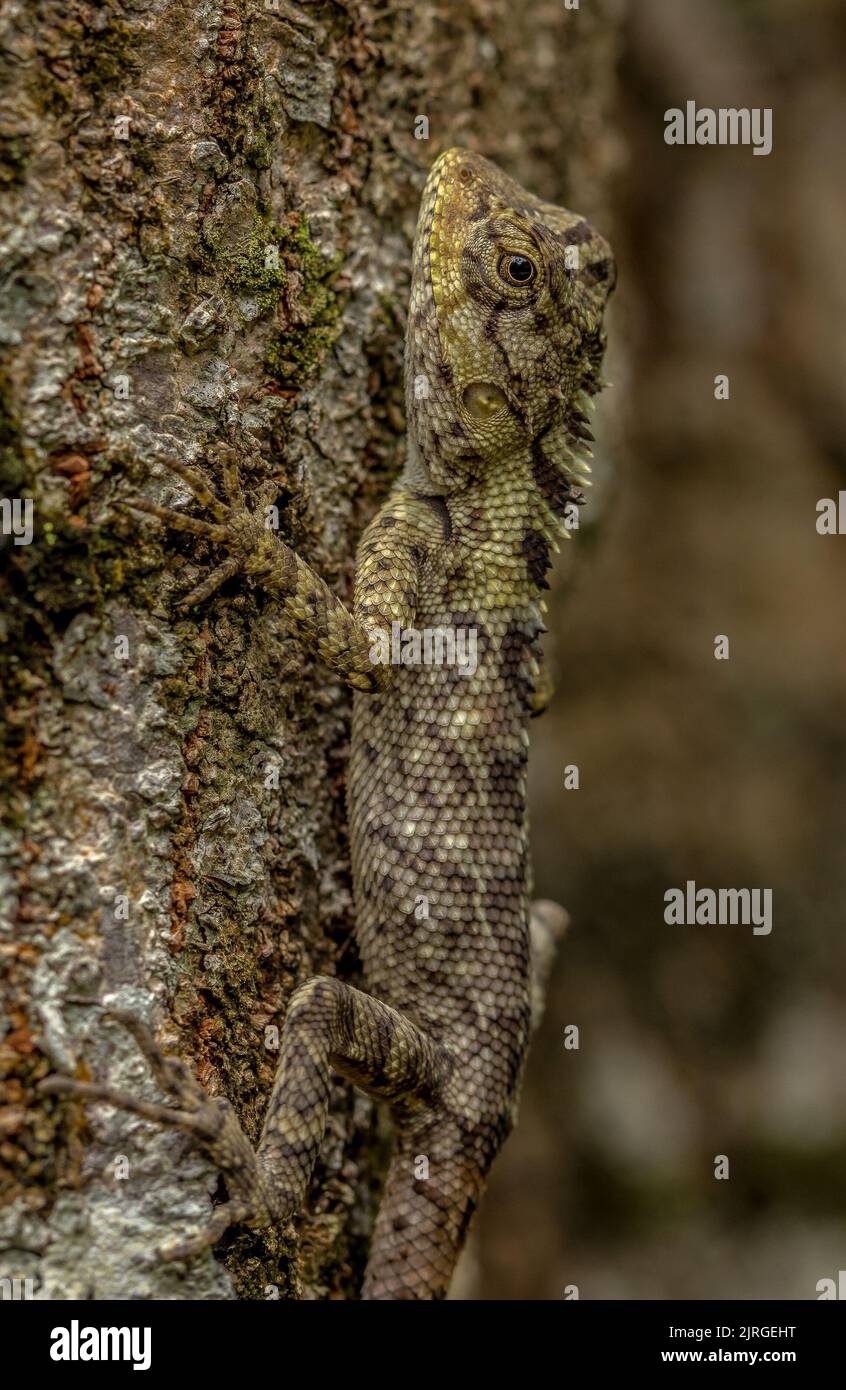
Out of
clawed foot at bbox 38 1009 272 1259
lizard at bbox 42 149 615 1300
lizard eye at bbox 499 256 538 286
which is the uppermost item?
lizard eye at bbox 499 256 538 286

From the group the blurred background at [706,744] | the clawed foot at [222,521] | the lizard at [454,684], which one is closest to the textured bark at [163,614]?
the clawed foot at [222,521]

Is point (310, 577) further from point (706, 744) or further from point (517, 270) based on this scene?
point (706, 744)

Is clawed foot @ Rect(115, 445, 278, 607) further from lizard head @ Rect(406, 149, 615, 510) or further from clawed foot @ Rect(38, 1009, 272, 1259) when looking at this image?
clawed foot @ Rect(38, 1009, 272, 1259)

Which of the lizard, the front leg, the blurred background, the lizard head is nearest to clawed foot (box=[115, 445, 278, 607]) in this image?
the front leg

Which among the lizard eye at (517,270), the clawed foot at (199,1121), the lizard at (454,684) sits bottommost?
the clawed foot at (199,1121)

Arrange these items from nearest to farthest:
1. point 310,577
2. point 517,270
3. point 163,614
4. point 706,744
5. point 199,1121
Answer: point 199,1121, point 163,614, point 310,577, point 517,270, point 706,744

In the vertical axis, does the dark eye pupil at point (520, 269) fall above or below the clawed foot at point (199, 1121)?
above

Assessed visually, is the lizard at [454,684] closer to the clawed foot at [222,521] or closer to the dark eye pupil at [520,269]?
the dark eye pupil at [520,269]

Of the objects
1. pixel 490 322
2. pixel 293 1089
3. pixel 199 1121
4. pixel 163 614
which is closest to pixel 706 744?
pixel 490 322
